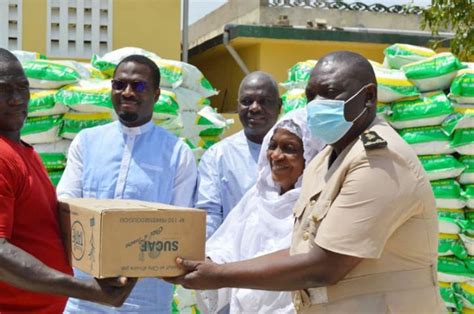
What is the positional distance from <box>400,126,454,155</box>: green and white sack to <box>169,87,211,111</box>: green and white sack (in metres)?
1.58

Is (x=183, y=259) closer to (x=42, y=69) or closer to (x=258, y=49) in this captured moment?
(x=42, y=69)

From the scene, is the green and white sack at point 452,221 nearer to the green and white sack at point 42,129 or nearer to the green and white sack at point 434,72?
the green and white sack at point 434,72

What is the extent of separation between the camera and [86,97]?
203 inches

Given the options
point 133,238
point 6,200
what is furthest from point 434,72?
point 6,200

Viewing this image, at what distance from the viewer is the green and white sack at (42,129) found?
519 cm

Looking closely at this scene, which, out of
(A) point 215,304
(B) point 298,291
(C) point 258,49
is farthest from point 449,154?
(C) point 258,49

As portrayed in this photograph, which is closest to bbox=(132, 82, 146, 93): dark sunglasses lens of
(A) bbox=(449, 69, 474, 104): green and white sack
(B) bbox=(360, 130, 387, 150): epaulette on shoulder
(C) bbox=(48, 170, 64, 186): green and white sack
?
(B) bbox=(360, 130, 387, 150): epaulette on shoulder

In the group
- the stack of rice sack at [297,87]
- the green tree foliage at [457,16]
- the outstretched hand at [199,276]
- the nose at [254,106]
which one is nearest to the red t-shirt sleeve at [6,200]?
the outstretched hand at [199,276]

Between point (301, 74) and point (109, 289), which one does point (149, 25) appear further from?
point (109, 289)

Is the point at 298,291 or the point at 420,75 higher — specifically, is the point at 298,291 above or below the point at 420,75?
below

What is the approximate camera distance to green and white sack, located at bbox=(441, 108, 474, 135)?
517 centimetres

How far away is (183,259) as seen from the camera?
2.53 metres

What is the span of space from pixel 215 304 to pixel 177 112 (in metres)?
2.17

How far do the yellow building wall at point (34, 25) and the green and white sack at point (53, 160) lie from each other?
11.0 ft
